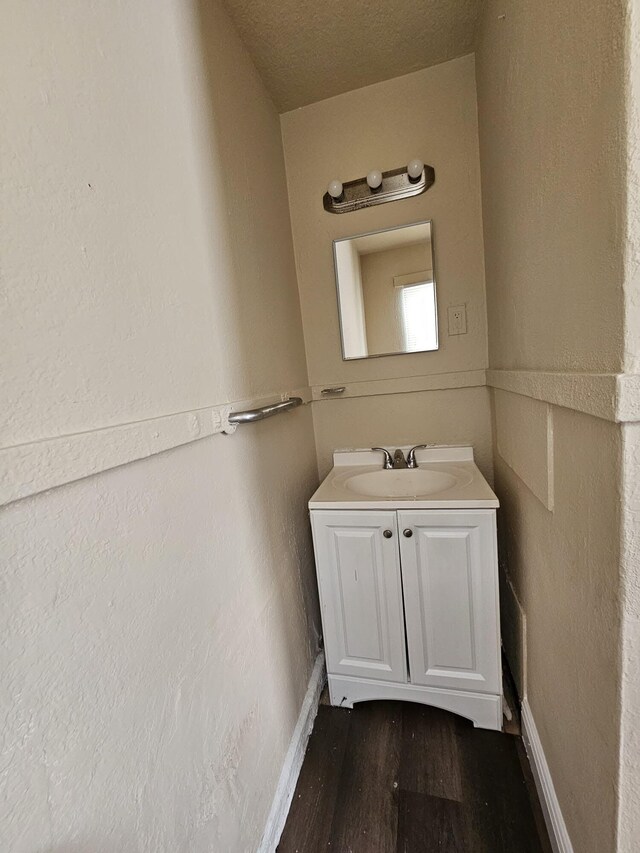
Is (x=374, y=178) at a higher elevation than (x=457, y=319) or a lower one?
higher

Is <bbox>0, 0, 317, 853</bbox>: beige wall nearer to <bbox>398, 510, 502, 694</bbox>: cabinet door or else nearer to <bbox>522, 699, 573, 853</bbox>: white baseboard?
<bbox>398, 510, 502, 694</bbox>: cabinet door

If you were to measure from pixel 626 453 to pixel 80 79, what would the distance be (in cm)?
100

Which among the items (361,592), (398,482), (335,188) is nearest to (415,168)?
(335,188)

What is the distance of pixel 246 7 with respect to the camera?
103cm

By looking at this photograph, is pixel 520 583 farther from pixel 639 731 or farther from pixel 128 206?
pixel 128 206

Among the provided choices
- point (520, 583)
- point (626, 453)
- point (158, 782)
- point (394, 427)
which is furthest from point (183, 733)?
point (394, 427)

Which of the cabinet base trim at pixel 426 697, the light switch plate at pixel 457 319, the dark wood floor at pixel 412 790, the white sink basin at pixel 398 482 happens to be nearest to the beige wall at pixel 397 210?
the light switch plate at pixel 457 319

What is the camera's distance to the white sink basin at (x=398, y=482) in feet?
4.50

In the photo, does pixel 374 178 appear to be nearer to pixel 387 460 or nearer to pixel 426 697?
pixel 387 460

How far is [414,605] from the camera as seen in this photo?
114 centimetres

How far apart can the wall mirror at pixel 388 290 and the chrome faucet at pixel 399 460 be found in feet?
1.37

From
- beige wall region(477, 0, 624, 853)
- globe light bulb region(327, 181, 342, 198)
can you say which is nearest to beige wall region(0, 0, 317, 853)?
globe light bulb region(327, 181, 342, 198)

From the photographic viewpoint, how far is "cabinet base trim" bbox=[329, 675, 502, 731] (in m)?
1.14

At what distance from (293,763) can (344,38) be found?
90.2 inches
